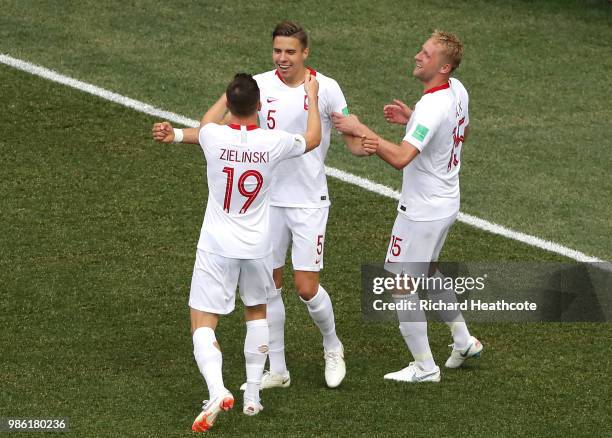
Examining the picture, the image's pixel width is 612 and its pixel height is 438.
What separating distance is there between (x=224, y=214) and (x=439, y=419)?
6.30 feet

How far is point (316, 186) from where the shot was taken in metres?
9.58

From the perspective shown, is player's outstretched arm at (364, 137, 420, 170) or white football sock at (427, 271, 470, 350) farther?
white football sock at (427, 271, 470, 350)

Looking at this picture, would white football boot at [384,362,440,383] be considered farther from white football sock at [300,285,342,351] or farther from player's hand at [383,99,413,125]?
player's hand at [383,99,413,125]

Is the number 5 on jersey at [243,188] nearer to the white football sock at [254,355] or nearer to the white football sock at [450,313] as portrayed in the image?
the white football sock at [254,355]

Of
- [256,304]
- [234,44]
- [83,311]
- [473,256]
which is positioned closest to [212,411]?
[256,304]

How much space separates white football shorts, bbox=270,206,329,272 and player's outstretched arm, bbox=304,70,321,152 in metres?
0.73

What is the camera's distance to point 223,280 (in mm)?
8875

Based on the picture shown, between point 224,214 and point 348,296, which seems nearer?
point 224,214

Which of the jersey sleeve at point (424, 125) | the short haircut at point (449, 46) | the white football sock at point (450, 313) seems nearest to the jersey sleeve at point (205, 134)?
the jersey sleeve at point (424, 125)

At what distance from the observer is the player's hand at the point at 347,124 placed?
9141mm

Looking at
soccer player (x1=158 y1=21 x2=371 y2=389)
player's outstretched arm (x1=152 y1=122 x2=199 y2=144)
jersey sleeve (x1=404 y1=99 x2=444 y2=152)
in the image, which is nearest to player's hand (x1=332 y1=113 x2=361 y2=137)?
soccer player (x1=158 y1=21 x2=371 y2=389)

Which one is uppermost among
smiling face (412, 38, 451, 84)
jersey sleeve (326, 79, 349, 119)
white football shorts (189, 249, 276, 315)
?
smiling face (412, 38, 451, 84)

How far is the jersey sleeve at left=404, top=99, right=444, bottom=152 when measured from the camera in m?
9.19

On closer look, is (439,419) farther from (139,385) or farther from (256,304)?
(139,385)
